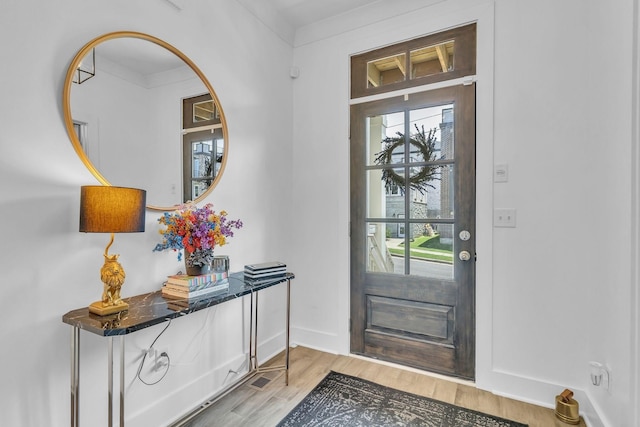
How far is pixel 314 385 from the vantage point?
2.13m

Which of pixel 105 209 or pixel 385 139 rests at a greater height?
pixel 385 139

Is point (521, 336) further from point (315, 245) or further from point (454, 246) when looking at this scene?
point (315, 245)

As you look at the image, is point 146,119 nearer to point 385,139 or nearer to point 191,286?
point 191,286

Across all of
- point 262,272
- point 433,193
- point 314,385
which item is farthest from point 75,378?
point 433,193

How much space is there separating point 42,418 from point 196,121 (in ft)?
5.15

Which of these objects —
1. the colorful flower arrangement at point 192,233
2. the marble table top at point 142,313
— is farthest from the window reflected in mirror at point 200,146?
the marble table top at point 142,313

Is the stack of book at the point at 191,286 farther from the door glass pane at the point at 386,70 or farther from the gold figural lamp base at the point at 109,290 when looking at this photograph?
the door glass pane at the point at 386,70

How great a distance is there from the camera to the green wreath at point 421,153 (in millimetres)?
2281

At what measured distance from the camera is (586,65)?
1801 mm

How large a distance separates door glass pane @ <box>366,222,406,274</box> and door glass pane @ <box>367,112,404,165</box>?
19.9 inches

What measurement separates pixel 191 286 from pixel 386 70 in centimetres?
209

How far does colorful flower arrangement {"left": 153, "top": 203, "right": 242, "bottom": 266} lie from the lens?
1.57 metres

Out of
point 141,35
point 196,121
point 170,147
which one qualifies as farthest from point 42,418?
point 141,35

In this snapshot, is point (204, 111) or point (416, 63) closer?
point (204, 111)
